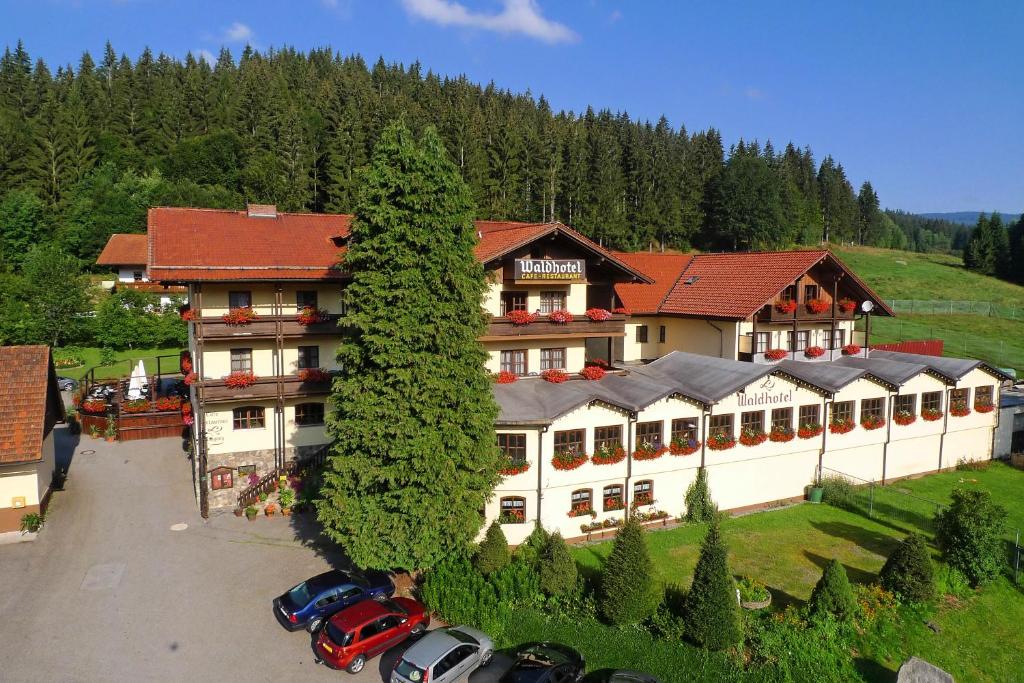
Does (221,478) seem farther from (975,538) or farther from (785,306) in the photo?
(975,538)

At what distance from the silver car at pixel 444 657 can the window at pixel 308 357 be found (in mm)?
16247

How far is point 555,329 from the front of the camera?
29.5 meters

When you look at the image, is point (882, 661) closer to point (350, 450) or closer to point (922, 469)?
point (350, 450)

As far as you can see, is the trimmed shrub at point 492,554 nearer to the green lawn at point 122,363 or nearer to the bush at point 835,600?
the bush at point 835,600

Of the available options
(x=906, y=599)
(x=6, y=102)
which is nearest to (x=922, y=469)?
(x=906, y=599)

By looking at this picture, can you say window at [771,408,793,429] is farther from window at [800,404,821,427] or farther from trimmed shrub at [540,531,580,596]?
trimmed shrub at [540,531,580,596]

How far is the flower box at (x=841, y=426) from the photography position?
3030 centimetres

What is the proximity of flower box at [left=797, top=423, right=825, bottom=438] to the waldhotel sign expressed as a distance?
12089 mm

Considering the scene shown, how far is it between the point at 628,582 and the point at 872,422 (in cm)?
1941

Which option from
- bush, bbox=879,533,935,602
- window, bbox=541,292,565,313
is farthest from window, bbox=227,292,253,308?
bush, bbox=879,533,935,602

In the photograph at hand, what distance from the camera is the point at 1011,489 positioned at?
30969 millimetres

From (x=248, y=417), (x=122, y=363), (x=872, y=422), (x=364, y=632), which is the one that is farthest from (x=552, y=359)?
(x=122, y=363)

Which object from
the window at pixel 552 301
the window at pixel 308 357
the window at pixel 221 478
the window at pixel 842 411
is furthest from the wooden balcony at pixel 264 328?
the window at pixel 842 411

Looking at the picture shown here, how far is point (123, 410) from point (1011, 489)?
46.6 m
